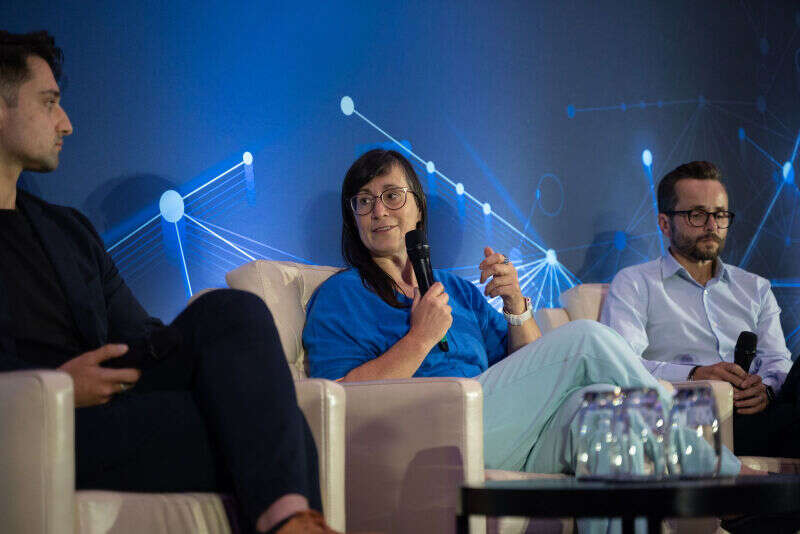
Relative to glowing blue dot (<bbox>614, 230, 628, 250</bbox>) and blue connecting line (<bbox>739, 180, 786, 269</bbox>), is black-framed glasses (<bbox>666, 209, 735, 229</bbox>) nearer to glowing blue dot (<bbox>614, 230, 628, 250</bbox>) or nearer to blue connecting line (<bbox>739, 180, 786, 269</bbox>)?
glowing blue dot (<bbox>614, 230, 628, 250</bbox>)

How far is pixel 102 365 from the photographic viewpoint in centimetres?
163

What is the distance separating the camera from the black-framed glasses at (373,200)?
2605 mm

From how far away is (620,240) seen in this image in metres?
3.60

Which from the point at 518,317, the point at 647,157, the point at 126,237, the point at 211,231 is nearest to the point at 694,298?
the point at 647,157

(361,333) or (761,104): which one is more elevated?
(761,104)

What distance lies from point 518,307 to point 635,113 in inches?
56.4

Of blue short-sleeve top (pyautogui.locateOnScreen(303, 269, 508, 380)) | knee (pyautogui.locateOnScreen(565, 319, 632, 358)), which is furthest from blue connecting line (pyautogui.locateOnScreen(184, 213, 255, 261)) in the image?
knee (pyautogui.locateOnScreen(565, 319, 632, 358))

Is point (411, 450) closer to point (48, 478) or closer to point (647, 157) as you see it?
point (48, 478)

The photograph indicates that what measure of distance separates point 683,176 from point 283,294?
1.65 m

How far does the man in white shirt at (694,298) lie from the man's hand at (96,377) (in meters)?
1.90

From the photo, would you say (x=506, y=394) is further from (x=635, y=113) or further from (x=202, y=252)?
(x=635, y=113)

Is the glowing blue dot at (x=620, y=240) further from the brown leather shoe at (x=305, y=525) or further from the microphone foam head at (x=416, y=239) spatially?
the brown leather shoe at (x=305, y=525)

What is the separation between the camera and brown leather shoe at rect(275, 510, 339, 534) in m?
1.33

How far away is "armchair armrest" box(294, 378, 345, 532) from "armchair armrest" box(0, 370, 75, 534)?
47cm
